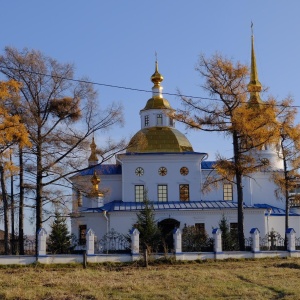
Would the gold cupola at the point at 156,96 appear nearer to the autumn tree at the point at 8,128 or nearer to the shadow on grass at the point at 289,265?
the autumn tree at the point at 8,128

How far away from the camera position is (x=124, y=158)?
32.5 metres

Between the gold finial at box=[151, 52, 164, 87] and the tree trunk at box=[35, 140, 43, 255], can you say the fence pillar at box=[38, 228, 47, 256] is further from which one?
the gold finial at box=[151, 52, 164, 87]

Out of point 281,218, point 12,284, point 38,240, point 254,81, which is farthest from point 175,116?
point 254,81

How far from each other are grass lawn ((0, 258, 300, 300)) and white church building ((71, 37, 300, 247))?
11021mm

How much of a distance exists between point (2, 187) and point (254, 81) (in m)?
21.6

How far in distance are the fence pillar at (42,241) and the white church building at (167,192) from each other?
935 centimetres

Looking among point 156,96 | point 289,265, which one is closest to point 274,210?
point 156,96

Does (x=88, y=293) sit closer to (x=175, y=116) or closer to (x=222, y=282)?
(x=222, y=282)

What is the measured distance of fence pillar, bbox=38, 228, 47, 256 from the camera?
65.6 ft

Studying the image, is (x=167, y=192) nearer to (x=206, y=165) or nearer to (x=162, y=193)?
(x=162, y=193)

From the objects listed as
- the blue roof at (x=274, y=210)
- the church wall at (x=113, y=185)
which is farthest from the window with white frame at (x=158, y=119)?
the blue roof at (x=274, y=210)

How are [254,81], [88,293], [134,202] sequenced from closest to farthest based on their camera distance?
1. [88,293]
2. [134,202]
3. [254,81]

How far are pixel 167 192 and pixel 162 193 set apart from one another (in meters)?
0.31

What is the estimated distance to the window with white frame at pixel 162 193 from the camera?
32469 millimetres
